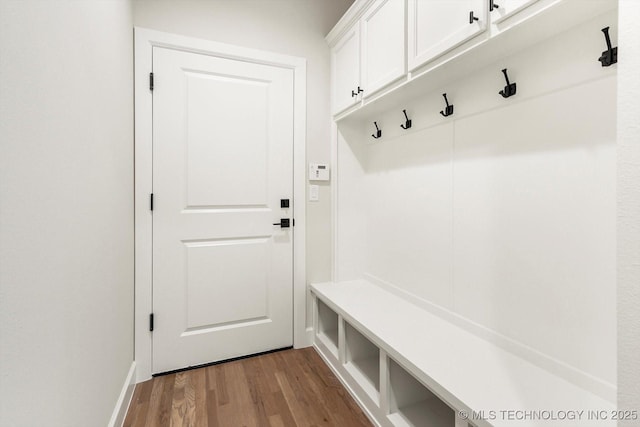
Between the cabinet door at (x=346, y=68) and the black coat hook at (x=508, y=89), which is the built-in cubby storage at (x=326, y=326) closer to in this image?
the cabinet door at (x=346, y=68)

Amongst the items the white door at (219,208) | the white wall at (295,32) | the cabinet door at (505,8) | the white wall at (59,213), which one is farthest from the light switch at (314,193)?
the cabinet door at (505,8)

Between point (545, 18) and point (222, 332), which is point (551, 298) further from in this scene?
point (222, 332)

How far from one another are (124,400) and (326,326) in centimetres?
134

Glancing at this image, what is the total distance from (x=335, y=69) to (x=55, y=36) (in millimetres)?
1796

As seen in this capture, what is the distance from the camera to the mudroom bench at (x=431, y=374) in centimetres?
97

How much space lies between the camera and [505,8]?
41.3 inches

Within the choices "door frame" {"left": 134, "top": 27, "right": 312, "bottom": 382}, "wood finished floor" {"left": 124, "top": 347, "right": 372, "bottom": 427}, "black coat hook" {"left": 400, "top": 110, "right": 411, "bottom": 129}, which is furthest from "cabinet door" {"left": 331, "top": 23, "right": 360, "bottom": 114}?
"wood finished floor" {"left": 124, "top": 347, "right": 372, "bottom": 427}

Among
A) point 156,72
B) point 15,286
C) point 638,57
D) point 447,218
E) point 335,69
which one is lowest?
point 15,286

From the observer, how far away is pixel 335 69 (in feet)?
7.57

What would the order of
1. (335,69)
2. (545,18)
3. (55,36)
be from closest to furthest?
(55,36) < (545,18) < (335,69)

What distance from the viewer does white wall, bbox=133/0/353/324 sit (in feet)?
6.47

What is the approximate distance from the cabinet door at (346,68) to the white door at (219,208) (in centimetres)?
36

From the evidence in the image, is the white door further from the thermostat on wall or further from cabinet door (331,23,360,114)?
cabinet door (331,23,360,114)

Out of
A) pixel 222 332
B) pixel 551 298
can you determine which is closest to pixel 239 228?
pixel 222 332
